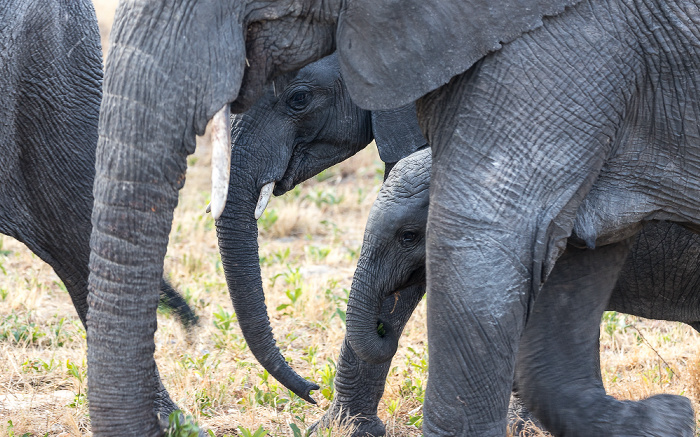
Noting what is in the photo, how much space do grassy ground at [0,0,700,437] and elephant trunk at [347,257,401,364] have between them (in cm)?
36

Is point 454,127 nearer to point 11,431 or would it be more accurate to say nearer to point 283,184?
point 283,184

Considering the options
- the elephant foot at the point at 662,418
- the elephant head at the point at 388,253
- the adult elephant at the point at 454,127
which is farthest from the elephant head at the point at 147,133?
the elephant foot at the point at 662,418

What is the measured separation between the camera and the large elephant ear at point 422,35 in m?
2.44

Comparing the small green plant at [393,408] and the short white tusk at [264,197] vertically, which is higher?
the short white tusk at [264,197]

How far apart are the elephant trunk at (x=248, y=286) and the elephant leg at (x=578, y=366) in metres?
1.17

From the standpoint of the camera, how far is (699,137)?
Answer: 2.62m

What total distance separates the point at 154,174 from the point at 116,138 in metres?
0.12

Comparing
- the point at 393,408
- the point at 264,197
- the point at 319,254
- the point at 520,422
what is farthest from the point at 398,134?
the point at 319,254

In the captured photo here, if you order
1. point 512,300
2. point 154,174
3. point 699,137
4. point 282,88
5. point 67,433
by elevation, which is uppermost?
point 282,88

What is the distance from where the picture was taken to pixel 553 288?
9.87 ft

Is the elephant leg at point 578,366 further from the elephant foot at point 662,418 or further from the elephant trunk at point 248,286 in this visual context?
the elephant trunk at point 248,286

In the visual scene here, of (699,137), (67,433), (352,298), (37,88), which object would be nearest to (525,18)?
(699,137)

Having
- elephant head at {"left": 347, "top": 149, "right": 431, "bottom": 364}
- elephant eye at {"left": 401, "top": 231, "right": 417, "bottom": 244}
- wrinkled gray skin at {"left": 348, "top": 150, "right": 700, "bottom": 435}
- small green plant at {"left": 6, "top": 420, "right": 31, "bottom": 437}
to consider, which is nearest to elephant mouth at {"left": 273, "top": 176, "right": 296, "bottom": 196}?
wrinkled gray skin at {"left": 348, "top": 150, "right": 700, "bottom": 435}

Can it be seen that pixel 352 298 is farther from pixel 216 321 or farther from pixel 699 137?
pixel 216 321
